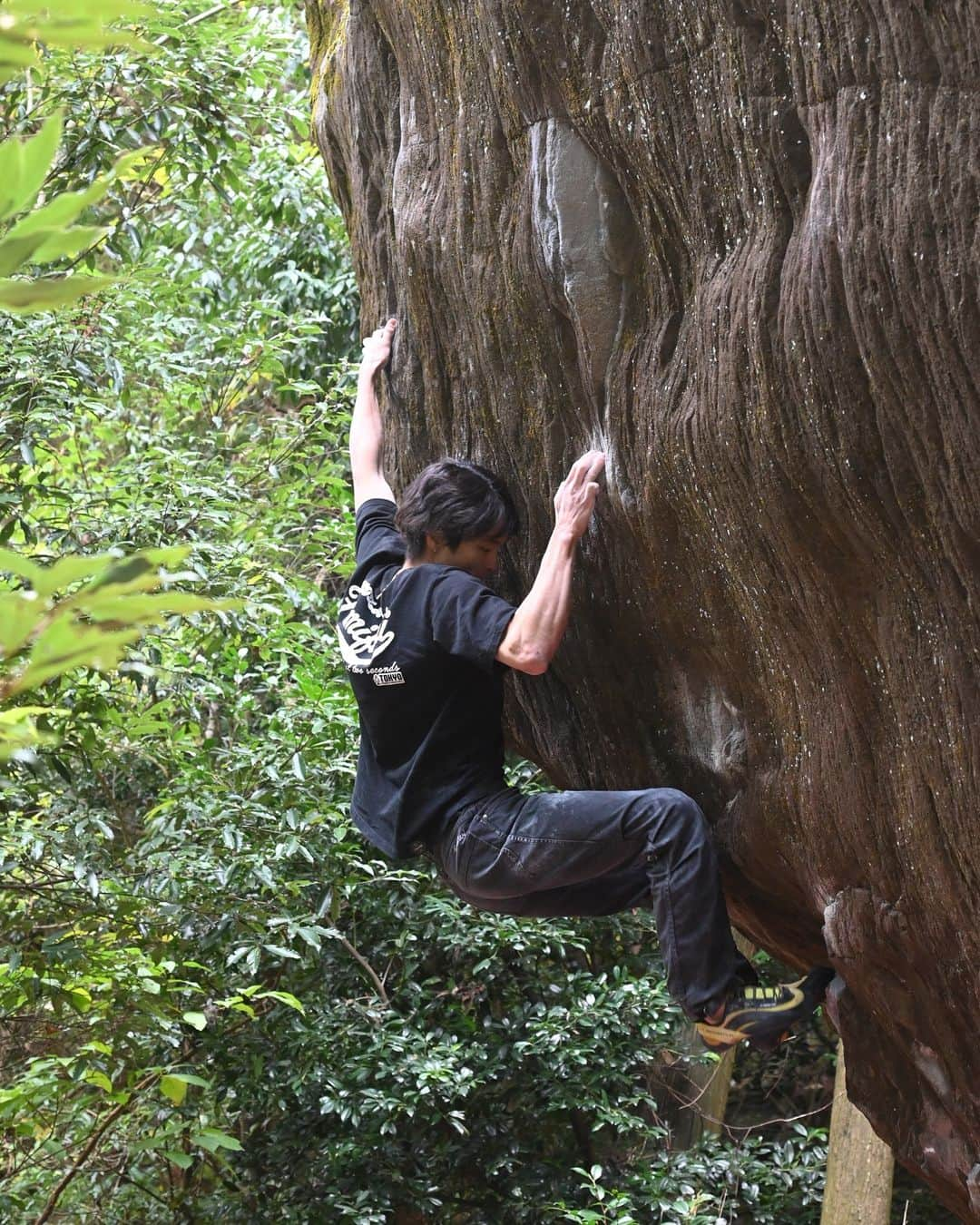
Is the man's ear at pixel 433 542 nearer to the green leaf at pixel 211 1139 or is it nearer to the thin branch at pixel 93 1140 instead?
the green leaf at pixel 211 1139

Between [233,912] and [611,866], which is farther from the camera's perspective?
[233,912]

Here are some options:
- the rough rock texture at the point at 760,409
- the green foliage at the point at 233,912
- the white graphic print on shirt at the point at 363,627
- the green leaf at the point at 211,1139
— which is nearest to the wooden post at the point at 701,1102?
the green foliage at the point at 233,912

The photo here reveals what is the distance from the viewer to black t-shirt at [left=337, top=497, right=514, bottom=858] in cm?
345

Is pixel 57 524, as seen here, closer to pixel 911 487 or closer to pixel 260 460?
pixel 260 460

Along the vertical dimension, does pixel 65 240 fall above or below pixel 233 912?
above

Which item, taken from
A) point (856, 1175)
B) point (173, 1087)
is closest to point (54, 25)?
point (173, 1087)

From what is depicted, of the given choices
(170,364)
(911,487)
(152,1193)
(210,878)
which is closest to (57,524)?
(170,364)

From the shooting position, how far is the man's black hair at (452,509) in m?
3.62

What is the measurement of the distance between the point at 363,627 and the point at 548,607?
2.25 feet

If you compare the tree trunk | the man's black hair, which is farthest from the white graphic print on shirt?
the tree trunk

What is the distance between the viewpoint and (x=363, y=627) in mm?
3631

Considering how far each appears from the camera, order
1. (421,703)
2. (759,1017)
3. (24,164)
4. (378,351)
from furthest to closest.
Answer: (378,351)
(421,703)
(759,1017)
(24,164)

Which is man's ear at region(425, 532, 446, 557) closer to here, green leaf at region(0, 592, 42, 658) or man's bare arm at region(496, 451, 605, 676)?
man's bare arm at region(496, 451, 605, 676)

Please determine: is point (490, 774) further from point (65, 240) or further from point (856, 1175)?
point (856, 1175)
